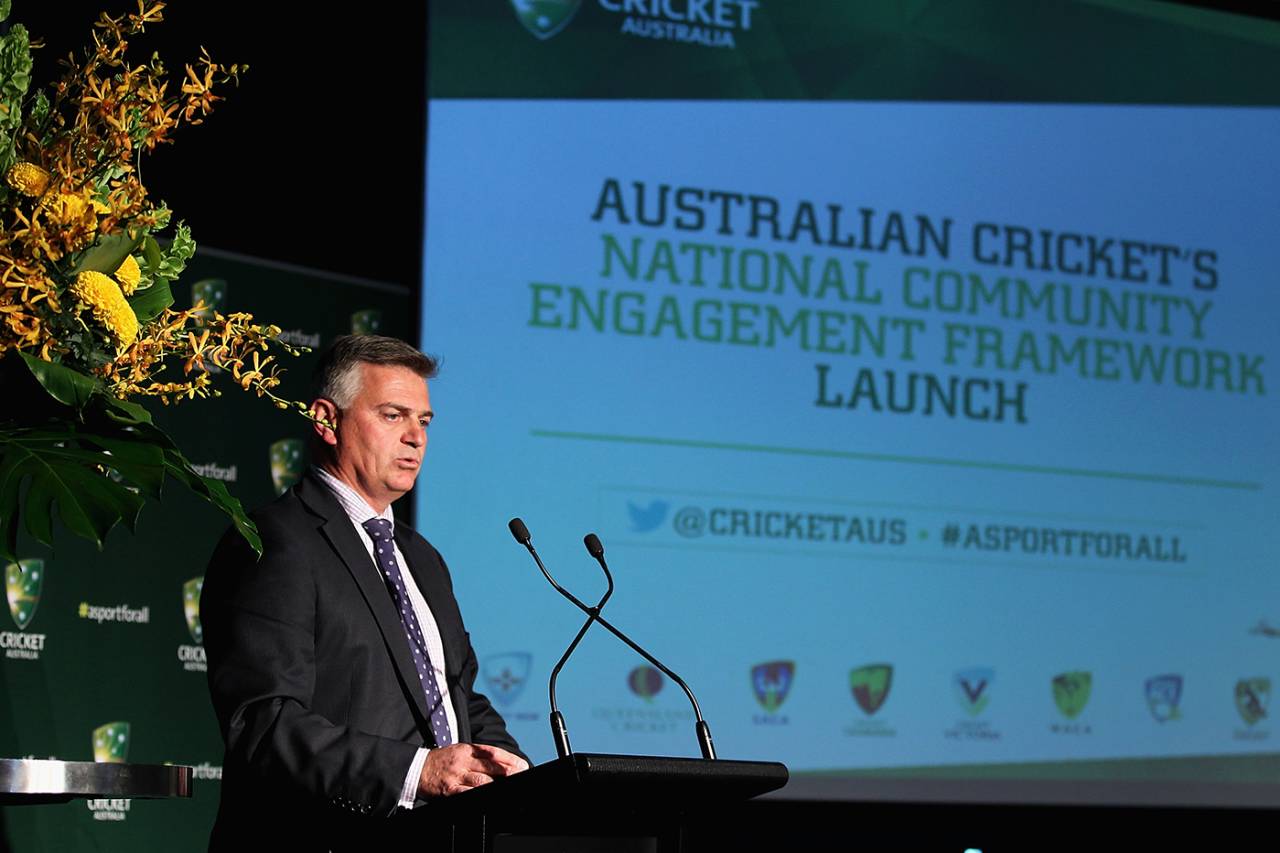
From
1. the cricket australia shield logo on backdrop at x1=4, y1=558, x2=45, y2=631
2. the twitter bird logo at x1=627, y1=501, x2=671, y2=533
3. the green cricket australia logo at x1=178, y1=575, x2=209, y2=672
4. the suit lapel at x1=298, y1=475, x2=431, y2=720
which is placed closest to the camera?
the suit lapel at x1=298, y1=475, x2=431, y2=720

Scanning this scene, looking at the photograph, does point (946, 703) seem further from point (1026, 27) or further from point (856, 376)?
point (1026, 27)

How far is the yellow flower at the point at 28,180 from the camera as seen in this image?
168 centimetres

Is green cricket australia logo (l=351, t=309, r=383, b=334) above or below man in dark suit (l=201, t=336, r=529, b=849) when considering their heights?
above

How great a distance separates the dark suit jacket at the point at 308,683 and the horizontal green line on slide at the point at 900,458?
2006mm

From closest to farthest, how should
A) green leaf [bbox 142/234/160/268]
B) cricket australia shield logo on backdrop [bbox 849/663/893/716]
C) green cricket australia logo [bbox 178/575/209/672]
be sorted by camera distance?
green leaf [bbox 142/234/160/268]
green cricket australia logo [bbox 178/575/209/672]
cricket australia shield logo on backdrop [bbox 849/663/893/716]

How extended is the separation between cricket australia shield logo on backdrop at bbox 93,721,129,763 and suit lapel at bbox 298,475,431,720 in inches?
65.5

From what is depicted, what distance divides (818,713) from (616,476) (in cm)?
95

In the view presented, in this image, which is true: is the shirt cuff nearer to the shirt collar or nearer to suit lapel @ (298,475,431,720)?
suit lapel @ (298,475,431,720)

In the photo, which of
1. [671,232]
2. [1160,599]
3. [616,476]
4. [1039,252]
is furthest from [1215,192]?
[616,476]

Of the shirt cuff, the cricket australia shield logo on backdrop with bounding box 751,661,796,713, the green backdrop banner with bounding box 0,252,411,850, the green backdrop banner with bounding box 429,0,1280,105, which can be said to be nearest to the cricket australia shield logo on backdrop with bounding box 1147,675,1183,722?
the cricket australia shield logo on backdrop with bounding box 751,661,796,713

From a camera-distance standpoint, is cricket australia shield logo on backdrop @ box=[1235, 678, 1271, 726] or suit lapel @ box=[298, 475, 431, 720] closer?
suit lapel @ box=[298, 475, 431, 720]

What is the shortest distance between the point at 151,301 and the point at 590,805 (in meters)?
0.97

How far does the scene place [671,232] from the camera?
16.8 ft

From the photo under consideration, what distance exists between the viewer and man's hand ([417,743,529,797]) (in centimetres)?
243
